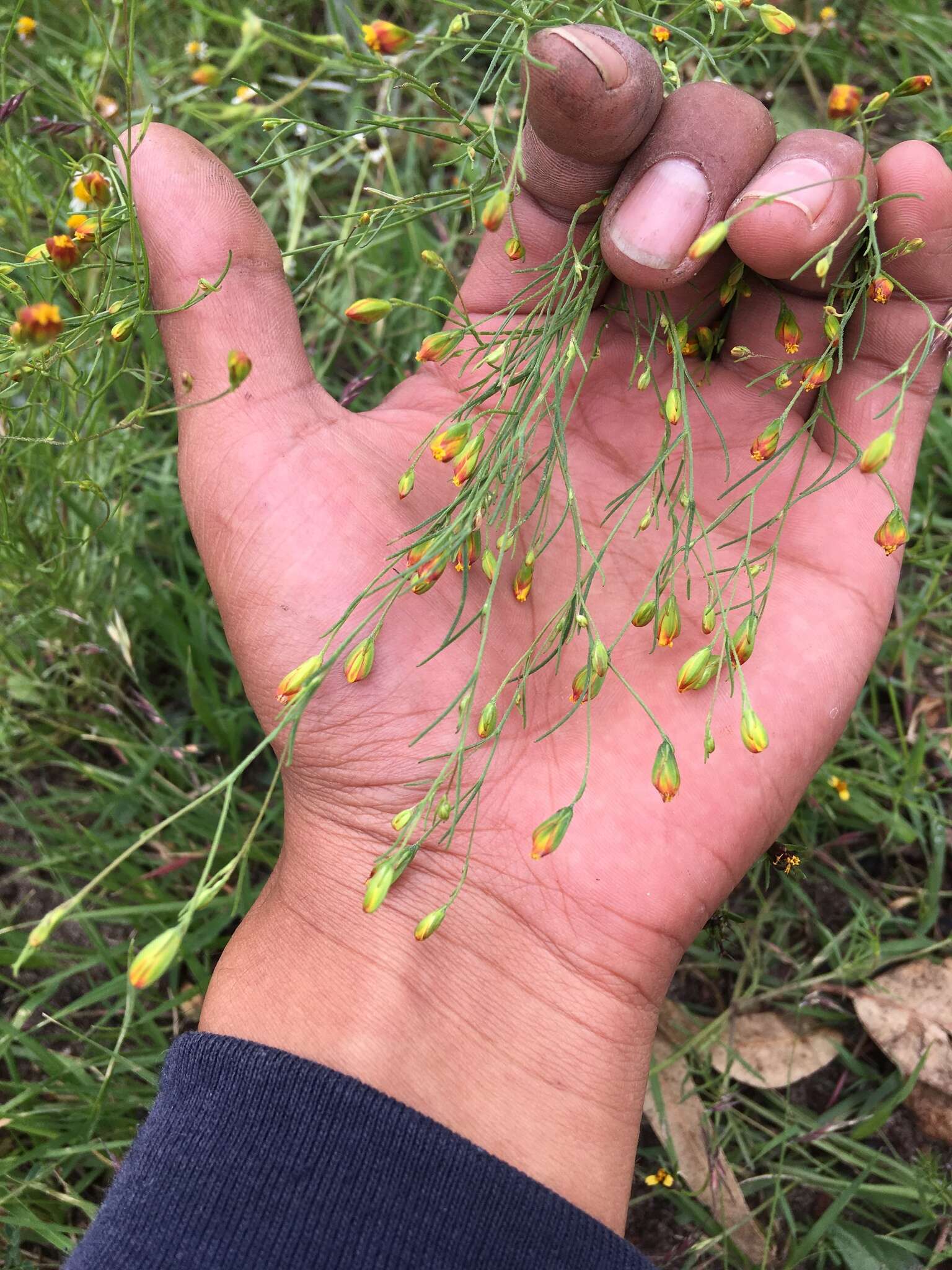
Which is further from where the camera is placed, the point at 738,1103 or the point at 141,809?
the point at 141,809

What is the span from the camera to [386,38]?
971 mm

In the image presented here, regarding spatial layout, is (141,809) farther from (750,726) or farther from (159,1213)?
(750,726)

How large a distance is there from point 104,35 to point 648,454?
930 mm

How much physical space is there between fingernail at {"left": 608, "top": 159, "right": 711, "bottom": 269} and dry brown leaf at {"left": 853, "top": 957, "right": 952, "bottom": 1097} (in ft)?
4.50

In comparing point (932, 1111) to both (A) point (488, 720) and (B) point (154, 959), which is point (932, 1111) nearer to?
(A) point (488, 720)

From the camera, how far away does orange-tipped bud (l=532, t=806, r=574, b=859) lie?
110 cm

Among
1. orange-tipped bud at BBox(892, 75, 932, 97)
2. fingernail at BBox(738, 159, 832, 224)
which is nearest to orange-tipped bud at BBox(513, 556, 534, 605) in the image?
fingernail at BBox(738, 159, 832, 224)

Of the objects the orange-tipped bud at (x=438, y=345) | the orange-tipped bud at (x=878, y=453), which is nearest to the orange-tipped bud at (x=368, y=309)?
the orange-tipped bud at (x=438, y=345)

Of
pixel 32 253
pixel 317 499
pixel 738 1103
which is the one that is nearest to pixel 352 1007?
pixel 317 499

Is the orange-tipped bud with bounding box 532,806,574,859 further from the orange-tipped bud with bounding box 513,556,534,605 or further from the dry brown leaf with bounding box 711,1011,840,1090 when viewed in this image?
the dry brown leaf with bounding box 711,1011,840,1090

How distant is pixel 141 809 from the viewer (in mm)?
1929

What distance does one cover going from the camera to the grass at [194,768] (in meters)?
1.65

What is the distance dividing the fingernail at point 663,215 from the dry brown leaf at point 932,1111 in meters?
1.51

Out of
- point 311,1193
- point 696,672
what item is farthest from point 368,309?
point 311,1193
